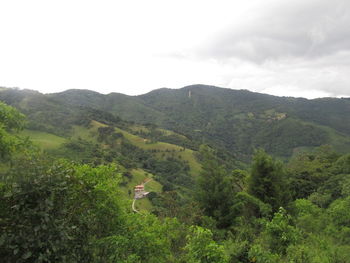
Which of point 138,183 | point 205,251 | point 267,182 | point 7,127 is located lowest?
point 138,183

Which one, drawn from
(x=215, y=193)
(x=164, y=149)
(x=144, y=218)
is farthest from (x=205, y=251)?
(x=164, y=149)

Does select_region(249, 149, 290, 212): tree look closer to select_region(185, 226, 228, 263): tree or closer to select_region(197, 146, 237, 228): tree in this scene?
select_region(197, 146, 237, 228): tree

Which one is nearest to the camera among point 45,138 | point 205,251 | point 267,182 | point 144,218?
point 205,251

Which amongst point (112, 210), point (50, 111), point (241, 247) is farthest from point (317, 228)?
point (50, 111)

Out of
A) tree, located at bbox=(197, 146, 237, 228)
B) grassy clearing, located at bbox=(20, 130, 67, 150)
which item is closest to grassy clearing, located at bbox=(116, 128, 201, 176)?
grassy clearing, located at bbox=(20, 130, 67, 150)

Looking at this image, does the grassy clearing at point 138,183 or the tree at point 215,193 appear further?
the grassy clearing at point 138,183

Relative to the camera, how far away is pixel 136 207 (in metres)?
62.0

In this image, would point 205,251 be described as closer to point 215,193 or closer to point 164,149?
point 215,193

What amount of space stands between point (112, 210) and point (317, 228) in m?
16.0

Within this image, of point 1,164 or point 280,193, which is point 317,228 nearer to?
point 280,193

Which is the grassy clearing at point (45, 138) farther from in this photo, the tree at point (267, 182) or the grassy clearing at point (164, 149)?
the tree at point (267, 182)

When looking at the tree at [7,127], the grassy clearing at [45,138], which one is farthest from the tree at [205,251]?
the grassy clearing at [45,138]

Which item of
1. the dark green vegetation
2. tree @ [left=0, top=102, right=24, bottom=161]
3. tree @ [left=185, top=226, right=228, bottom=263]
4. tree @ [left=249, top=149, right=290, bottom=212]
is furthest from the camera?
tree @ [left=249, top=149, right=290, bottom=212]

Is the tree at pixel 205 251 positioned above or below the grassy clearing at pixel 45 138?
above
